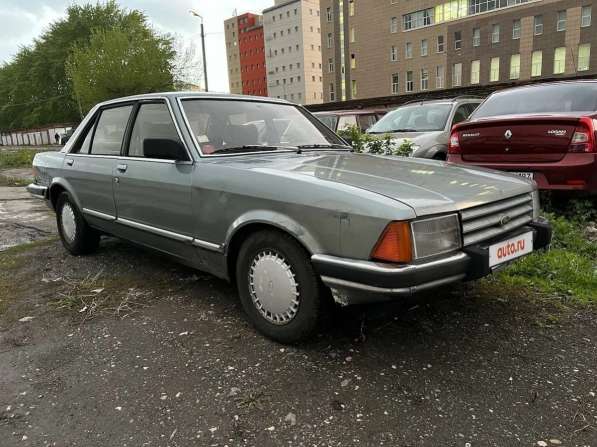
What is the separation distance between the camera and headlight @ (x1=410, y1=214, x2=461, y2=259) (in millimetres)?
2273

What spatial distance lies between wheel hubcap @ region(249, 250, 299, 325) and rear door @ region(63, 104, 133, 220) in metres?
1.85

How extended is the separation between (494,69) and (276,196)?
176 feet

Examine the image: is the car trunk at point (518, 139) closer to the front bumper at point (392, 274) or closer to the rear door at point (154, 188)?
the front bumper at point (392, 274)

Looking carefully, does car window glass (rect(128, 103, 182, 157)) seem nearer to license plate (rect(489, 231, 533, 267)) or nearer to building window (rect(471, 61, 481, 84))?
license plate (rect(489, 231, 533, 267))

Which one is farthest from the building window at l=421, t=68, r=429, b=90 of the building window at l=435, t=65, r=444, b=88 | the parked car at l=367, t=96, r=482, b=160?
Result: the parked car at l=367, t=96, r=482, b=160

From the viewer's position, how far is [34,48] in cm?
5397

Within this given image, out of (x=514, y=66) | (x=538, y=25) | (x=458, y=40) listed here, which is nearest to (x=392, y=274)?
(x=538, y=25)

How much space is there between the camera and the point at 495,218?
8.71ft

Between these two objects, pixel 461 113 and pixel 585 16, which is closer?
pixel 461 113

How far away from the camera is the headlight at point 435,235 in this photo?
2.27 m

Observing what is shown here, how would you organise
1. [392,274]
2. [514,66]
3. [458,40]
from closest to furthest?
[392,274] < [514,66] < [458,40]

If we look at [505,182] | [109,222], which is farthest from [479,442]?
[109,222]

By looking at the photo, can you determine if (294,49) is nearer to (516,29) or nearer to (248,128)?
(516,29)

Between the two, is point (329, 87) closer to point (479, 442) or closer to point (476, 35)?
point (476, 35)
